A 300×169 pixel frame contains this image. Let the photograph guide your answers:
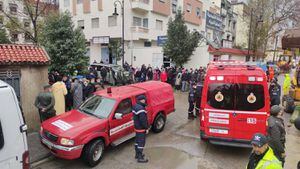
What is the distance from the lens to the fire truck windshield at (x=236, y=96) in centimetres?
617

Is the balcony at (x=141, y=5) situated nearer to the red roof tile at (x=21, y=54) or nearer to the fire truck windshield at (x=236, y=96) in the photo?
the red roof tile at (x=21, y=54)

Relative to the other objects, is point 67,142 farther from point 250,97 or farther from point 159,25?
point 159,25

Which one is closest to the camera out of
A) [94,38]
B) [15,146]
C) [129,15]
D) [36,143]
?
[15,146]

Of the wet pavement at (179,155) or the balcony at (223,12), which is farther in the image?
the balcony at (223,12)

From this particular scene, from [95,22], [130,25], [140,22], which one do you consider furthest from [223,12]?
[95,22]

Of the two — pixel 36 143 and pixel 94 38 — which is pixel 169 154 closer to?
pixel 36 143

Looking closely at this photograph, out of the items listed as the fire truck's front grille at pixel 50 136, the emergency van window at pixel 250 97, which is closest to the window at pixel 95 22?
the fire truck's front grille at pixel 50 136

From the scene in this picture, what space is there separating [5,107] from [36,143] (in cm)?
448

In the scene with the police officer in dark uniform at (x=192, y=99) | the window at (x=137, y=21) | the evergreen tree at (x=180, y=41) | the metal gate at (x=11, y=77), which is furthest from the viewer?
the window at (x=137, y=21)

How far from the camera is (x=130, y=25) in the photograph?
25.5 meters

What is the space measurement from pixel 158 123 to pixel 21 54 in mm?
5342

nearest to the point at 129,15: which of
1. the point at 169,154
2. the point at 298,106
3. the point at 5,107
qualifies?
the point at 298,106

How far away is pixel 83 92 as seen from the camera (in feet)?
32.8

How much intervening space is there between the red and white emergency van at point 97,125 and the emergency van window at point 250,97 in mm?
2860
